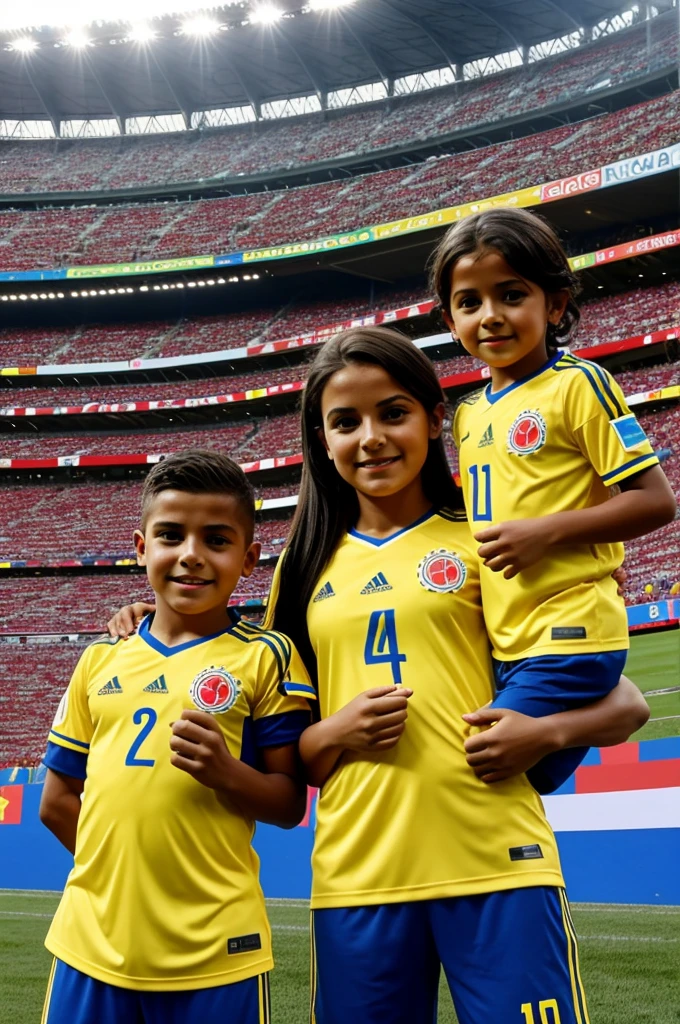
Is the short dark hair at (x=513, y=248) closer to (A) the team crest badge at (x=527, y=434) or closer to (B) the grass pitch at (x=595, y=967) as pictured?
(A) the team crest badge at (x=527, y=434)

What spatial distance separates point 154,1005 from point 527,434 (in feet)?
4.37

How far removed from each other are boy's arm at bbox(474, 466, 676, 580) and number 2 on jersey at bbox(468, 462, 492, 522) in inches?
7.8

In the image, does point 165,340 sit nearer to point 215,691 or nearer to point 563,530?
point 215,691

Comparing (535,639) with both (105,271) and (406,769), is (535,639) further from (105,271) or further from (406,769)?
(105,271)

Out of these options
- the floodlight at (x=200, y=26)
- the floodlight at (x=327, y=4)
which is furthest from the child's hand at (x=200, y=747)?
the floodlight at (x=200, y=26)

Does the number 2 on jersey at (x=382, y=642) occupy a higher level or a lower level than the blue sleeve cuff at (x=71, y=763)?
higher

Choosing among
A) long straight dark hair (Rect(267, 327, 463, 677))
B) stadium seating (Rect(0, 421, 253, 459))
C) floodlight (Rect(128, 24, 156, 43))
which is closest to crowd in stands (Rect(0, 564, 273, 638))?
stadium seating (Rect(0, 421, 253, 459))

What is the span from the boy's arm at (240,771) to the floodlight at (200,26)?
35387 mm

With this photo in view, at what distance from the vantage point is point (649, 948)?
575cm

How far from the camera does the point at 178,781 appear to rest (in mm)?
1854

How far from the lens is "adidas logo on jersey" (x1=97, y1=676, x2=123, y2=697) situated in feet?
6.52

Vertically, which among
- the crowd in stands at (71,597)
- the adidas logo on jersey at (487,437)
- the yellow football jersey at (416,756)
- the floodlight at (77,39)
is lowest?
the yellow football jersey at (416,756)

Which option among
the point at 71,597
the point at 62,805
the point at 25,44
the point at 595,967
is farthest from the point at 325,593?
the point at 25,44

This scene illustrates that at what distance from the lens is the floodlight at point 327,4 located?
1212 inches
